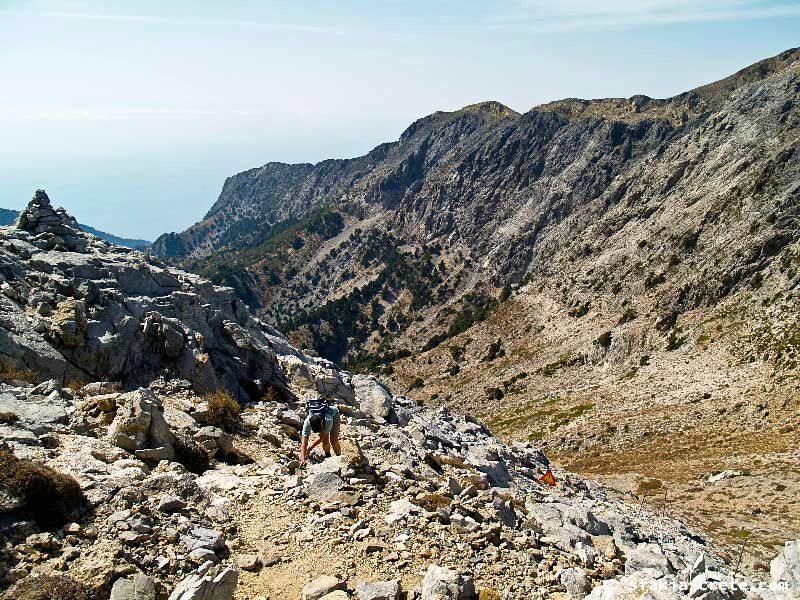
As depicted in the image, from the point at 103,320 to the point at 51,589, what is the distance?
17603 mm

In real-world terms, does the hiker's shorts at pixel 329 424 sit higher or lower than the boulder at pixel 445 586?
higher

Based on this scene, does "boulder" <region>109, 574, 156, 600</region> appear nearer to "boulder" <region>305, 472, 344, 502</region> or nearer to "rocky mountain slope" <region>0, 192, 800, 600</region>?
"rocky mountain slope" <region>0, 192, 800, 600</region>

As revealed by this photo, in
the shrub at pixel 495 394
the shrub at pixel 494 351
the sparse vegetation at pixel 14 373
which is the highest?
the sparse vegetation at pixel 14 373

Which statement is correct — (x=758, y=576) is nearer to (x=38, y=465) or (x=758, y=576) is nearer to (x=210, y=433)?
(x=210, y=433)

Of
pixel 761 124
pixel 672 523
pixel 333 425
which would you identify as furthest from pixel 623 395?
pixel 761 124

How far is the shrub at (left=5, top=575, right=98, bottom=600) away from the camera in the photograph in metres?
7.31

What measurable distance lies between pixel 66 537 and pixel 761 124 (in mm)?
113536

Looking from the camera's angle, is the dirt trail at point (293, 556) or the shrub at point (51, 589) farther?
the dirt trail at point (293, 556)

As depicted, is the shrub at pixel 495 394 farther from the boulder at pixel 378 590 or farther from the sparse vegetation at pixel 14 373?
the boulder at pixel 378 590

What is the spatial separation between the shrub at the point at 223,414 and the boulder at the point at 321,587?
9249 millimetres

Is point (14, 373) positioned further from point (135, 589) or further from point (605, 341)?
point (605, 341)

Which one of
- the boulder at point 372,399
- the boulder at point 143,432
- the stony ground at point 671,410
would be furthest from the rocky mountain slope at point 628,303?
the boulder at point 143,432

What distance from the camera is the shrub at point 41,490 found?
8.93 m

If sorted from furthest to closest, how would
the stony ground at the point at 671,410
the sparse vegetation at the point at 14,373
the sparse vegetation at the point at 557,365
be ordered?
the sparse vegetation at the point at 557,365, the stony ground at the point at 671,410, the sparse vegetation at the point at 14,373
